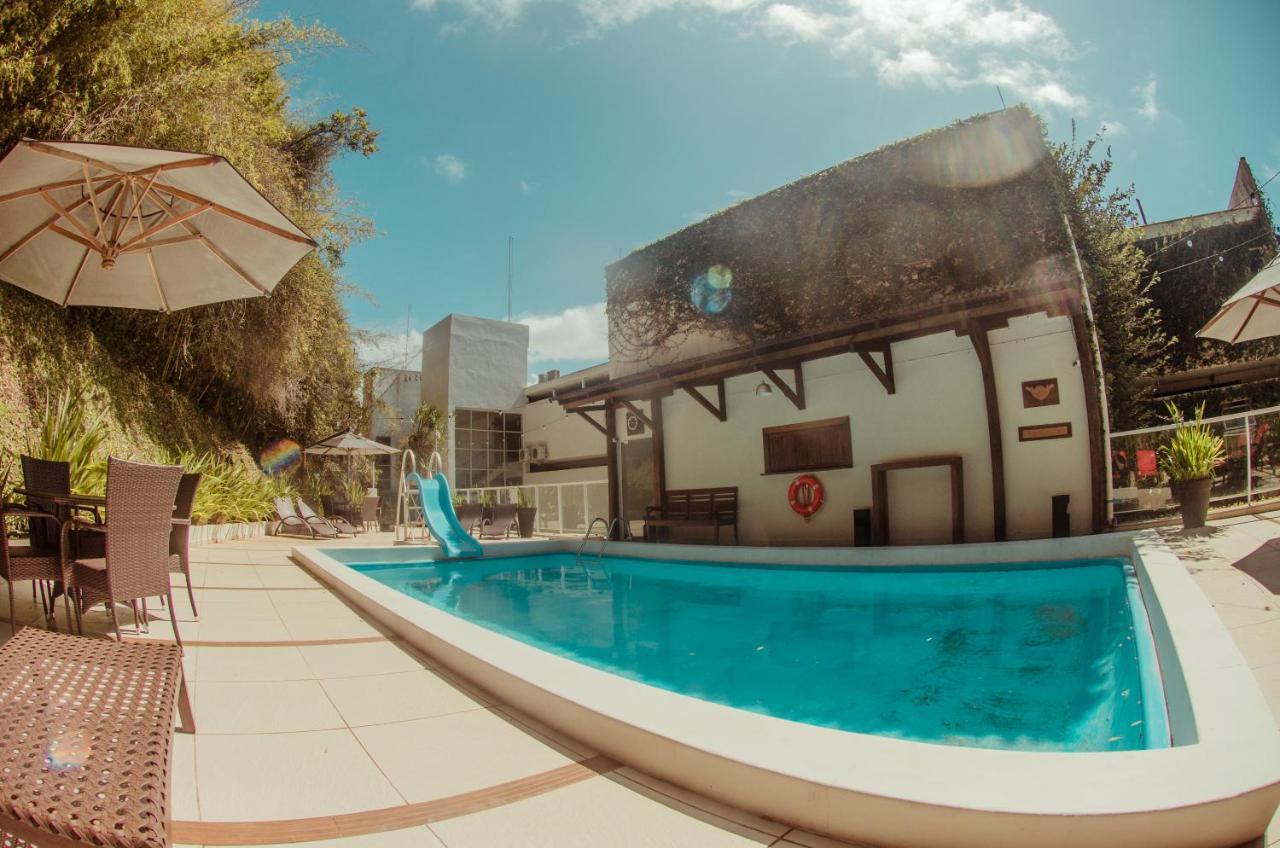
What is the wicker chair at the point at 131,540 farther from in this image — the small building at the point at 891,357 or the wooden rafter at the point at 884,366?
the wooden rafter at the point at 884,366

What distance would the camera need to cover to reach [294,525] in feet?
32.2

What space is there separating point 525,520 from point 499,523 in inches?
21.2

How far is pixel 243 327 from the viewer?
8.45 meters

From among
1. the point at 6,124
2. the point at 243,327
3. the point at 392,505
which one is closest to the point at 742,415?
the point at 243,327

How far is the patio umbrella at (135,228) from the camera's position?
2973 mm

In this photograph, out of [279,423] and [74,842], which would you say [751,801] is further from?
[279,423]

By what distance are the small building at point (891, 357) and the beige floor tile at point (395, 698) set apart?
5.91m

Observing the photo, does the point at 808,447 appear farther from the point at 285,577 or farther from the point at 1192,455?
the point at 285,577

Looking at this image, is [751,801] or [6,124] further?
[6,124]

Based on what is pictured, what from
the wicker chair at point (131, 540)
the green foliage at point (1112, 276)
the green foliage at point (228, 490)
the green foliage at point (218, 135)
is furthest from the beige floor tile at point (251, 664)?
the green foliage at point (1112, 276)

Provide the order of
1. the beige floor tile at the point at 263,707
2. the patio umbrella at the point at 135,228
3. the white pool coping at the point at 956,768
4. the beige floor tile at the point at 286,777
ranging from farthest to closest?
the patio umbrella at the point at 135,228 < the beige floor tile at the point at 263,707 < the beige floor tile at the point at 286,777 < the white pool coping at the point at 956,768

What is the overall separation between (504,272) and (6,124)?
18.5 meters

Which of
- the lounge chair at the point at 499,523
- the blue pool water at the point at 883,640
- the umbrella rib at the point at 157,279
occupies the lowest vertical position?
the blue pool water at the point at 883,640

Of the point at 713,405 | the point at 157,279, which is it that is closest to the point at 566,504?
the point at 713,405
